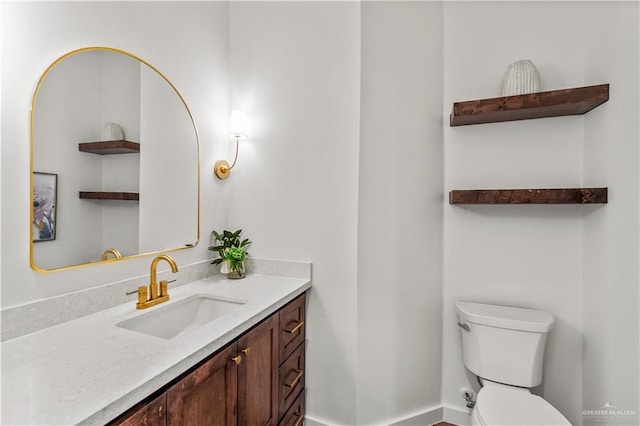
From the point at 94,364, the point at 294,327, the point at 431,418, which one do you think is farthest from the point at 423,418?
the point at 94,364

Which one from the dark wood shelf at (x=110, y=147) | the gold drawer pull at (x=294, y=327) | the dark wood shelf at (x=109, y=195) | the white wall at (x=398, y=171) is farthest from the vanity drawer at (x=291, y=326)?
the dark wood shelf at (x=110, y=147)

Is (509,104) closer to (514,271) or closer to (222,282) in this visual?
(514,271)

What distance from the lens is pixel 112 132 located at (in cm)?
121

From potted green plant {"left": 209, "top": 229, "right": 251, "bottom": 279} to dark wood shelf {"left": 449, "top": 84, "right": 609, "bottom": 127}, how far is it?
4.81 ft

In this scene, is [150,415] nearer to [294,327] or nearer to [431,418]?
[294,327]

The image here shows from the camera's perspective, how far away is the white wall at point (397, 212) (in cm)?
160

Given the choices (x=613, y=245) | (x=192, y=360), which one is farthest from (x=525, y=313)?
(x=192, y=360)

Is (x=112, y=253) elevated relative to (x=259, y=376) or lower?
elevated

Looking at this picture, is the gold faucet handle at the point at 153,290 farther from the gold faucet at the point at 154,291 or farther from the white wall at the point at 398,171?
the white wall at the point at 398,171

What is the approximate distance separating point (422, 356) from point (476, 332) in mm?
354

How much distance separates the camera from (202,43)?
1.69 meters

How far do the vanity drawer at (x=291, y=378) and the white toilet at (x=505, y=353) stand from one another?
86 centimetres

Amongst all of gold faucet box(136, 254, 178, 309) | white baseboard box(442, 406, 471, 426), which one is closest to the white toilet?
white baseboard box(442, 406, 471, 426)

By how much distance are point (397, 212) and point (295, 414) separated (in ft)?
4.07
